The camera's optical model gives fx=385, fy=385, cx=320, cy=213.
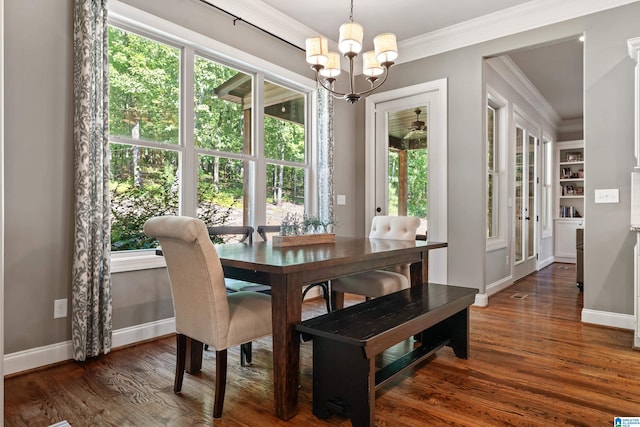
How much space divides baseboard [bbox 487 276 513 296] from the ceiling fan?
1.92m

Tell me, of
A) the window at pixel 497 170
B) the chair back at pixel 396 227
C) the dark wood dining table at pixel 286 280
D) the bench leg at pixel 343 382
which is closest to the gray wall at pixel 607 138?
the window at pixel 497 170

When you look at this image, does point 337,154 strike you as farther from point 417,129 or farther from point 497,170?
point 497,170

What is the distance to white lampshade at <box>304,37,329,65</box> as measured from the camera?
2.60 meters

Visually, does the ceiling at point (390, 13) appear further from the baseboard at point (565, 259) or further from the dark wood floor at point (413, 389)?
the baseboard at point (565, 259)

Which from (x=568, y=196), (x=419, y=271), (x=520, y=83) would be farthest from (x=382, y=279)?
(x=568, y=196)

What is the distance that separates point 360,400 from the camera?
1694 mm

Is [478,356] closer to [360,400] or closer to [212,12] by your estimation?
[360,400]

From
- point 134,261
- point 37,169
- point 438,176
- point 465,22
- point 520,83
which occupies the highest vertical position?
point 465,22

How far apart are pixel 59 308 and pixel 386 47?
9.05 ft

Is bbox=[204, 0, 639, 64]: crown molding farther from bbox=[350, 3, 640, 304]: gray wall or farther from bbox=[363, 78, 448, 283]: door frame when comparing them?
bbox=[363, 78, 448, 283]: door frame

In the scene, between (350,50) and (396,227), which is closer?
(350,50)

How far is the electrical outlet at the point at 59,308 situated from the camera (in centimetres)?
249

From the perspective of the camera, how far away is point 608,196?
128 inches

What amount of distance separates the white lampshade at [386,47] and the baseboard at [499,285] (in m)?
3.01
